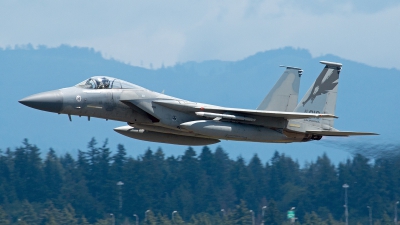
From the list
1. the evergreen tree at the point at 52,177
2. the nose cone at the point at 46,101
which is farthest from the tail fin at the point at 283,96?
the evergreen tree at the point at 52,177

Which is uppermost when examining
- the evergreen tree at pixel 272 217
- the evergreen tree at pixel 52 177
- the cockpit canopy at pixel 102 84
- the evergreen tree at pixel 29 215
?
the cockpit canopy at pixel 102 84

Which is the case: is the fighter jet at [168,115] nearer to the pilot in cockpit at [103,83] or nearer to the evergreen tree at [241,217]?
the pilot in cockpit at [103,83]

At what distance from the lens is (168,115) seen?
19.8m

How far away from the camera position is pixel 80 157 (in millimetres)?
63312

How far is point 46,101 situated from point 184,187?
130ft

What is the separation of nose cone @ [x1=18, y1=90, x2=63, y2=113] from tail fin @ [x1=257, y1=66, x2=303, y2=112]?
256 inches

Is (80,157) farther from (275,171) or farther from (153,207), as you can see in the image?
(275,171)

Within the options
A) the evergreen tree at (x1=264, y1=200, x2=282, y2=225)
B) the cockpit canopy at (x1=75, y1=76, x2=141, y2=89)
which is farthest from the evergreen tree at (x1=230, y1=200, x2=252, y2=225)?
the cockpit canopy at (x1=75, y1=76, x2=141, y2=89)

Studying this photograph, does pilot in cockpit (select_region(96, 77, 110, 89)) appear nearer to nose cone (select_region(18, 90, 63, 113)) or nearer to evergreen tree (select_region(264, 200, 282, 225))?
nose cone (select_region(18, 90, 63, 113))

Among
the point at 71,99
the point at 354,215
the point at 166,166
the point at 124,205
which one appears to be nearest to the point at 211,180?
the point at 166,166

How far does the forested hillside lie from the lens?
51.8 meters

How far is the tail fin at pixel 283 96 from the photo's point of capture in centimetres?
2253

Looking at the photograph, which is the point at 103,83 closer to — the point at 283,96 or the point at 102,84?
the point at 102,84

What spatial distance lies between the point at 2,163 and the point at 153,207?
14323 millimetres
